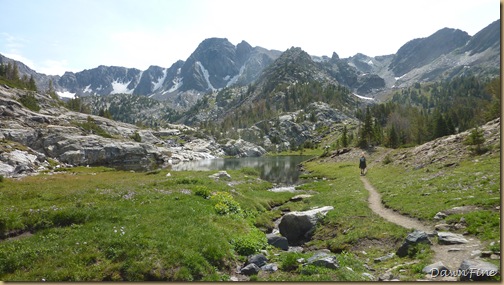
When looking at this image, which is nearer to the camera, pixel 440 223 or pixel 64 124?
pixel 440 223

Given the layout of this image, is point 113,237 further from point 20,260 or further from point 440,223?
point 440,223

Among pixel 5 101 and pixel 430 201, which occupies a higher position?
pixel 5 101

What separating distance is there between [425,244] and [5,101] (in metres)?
187

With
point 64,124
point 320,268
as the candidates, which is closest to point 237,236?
point 320,268

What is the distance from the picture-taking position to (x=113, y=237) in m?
17.8

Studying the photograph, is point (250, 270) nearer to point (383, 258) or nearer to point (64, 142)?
point (383, 258)

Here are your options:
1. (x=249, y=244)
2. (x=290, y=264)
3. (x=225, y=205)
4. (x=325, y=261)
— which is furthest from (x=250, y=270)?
(x=225, y=205)

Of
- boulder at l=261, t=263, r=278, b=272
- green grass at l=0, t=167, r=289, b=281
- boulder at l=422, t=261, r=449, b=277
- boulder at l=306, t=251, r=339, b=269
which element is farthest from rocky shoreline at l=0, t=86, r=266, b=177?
boulder at l=422, t=261, r=449, b=277

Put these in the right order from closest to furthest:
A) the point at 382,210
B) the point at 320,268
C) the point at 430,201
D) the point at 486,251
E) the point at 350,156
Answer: the point at 486,251 < the point at 320,268 < the point at 430,201 < the point at 382,210 < the point at 350,156

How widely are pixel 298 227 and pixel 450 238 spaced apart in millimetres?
11576

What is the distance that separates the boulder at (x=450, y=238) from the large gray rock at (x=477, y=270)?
3.66 metres

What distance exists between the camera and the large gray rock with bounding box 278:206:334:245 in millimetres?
24702

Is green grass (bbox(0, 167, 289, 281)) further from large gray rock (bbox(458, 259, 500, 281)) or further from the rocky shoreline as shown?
the rocky shoreline

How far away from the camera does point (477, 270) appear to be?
11.6 m
